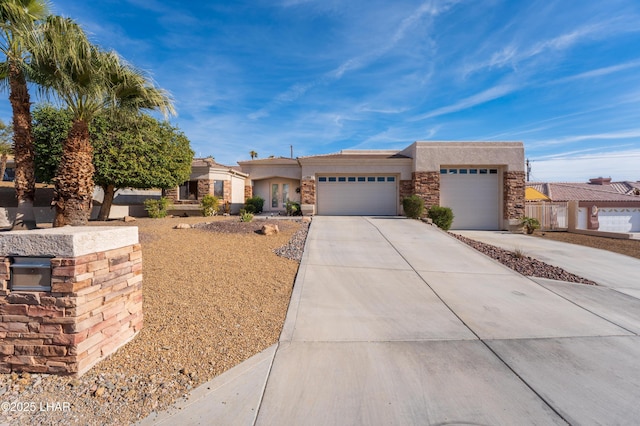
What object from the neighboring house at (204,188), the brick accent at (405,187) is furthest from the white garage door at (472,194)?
the neighboring house at (204,188)

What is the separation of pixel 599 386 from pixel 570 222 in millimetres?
18159

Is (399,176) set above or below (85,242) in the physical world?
above

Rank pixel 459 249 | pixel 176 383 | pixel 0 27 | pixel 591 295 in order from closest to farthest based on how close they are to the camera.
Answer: pixel 176 383 < pixel 591 295 < pixel 0 27 < pixel 459 249

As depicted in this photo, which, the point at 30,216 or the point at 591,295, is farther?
the point at 30,216

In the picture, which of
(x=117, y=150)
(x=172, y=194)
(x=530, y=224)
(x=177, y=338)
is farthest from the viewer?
(x=172, y=194)

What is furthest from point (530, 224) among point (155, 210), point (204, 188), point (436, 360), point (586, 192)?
point (155, 210)

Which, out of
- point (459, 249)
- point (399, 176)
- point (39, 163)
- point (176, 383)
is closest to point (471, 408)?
point (176, 383)

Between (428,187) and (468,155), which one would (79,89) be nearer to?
(428,187)

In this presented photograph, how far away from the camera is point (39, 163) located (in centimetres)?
1374

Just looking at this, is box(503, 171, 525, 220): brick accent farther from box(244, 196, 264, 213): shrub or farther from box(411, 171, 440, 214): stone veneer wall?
box(244, 196, 264, 213): shrub

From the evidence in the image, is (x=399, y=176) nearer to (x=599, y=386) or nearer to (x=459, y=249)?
(x=459, y=249)

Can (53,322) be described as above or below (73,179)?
below

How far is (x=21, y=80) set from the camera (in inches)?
336

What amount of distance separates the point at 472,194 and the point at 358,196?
6636 millimetres
